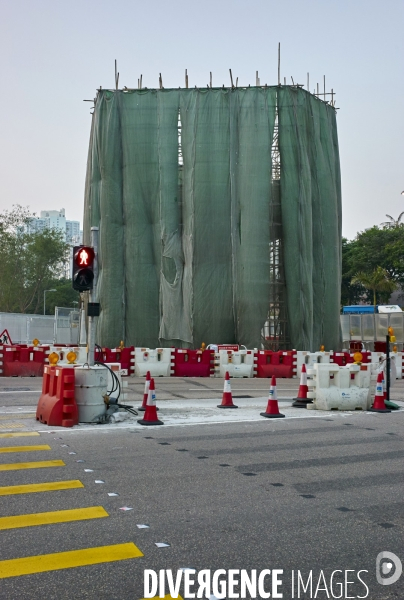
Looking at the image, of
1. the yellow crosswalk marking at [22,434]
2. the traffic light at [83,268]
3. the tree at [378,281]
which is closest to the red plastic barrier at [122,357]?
the traffic light at [83,268]

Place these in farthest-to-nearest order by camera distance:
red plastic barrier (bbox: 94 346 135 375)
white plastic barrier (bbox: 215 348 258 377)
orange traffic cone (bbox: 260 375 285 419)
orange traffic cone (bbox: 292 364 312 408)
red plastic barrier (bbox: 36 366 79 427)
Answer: white plastic barrier (bbox: 215 348 258 377) → red plastic barrier (bbox: 94 346 135 375) → orange traffic cone (bbox: 292 364 312 408) → orange traffic cone (bbox: 260 375 285 419) → red plastic barrier (bbox: 36 366 79 427)

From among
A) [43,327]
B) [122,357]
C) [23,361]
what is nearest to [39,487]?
[23,361]

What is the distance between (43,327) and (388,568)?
1580 inches

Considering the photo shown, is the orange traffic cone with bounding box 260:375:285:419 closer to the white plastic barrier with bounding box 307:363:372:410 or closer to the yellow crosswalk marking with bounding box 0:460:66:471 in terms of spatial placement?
the white plastic barrier with bounding box 307:363:372:410

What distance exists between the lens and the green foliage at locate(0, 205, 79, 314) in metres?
80.3

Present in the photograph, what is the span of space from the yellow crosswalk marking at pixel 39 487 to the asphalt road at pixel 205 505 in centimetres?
5

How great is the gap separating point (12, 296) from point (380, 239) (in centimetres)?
4498

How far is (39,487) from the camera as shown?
724cm

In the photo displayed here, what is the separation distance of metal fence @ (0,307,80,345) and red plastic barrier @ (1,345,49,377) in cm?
1781

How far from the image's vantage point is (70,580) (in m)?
4.63

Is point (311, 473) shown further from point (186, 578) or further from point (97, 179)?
point (97, 179)

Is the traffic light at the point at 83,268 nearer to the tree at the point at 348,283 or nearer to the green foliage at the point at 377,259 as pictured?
the green foliage at the point at 377,259

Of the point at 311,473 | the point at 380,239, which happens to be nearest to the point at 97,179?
the point at 311,473

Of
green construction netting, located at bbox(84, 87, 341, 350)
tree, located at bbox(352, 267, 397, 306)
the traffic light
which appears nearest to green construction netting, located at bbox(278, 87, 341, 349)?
green construction netting, located at bbox(84, 87, 341, 350)
